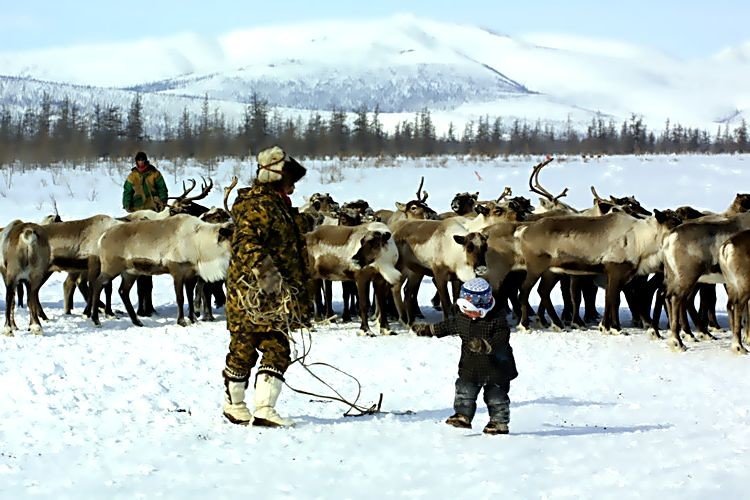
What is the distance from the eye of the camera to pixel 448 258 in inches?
486

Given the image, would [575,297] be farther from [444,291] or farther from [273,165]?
[273,165]

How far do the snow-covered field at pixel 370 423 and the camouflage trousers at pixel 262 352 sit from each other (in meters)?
0.42

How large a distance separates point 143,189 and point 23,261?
406cm

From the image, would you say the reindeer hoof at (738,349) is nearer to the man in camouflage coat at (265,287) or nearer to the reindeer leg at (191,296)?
the man in camouflage coat at (265,287)

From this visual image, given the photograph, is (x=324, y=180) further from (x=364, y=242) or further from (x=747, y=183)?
(x=364, y=242)

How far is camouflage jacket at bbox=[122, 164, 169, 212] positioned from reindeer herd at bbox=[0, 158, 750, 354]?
227 centimetres

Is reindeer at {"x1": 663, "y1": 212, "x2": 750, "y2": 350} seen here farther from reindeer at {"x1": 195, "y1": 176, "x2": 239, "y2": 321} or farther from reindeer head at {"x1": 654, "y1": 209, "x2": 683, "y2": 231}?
reindeer at {"x1": 195, "y1": 176, "x2": 239, "y2": 321}

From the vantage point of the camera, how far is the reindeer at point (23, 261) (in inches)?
465

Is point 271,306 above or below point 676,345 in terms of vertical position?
above

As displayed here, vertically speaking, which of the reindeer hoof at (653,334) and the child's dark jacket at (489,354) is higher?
the child's dark jacket at (489,354)

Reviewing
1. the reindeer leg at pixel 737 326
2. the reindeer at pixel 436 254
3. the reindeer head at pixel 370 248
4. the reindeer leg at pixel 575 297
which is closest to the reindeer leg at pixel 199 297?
the reindeer head at pixel 370 248

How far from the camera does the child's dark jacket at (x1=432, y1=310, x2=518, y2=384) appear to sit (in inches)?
255

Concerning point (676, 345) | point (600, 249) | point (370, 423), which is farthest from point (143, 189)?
point (370, 423)

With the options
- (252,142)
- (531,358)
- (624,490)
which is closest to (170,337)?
(531,358)
